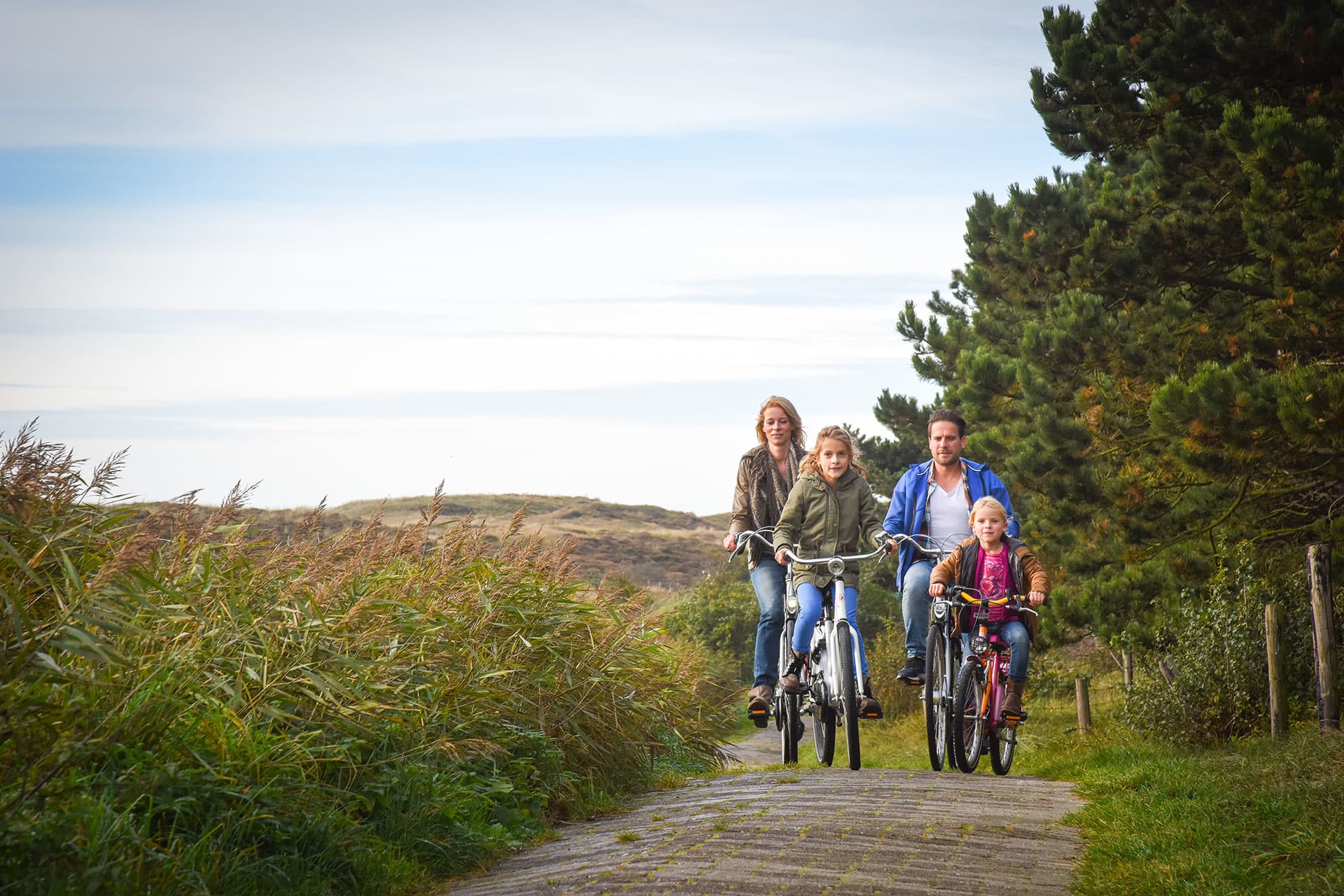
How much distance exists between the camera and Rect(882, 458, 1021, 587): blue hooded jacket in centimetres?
884

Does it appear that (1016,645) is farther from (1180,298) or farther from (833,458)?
(1180,298)

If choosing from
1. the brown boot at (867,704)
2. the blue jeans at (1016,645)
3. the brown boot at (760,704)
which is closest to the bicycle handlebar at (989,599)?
the blue jeans at (1016,645)

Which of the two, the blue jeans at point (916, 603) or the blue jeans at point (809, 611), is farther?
the blue jeans at point (916, 603)

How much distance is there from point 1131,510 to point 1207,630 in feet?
12.3

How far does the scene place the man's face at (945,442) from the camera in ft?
28.8

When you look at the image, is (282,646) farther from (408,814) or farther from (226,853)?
(226,853)

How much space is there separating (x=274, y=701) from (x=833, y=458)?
442 cm

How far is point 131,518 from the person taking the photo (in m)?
6.02

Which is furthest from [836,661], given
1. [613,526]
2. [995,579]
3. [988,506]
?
[613,526]

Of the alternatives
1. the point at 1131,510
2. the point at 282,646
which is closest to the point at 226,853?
the point at 282,646

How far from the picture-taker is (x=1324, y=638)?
895 cm

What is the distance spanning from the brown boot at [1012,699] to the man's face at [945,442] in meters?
1.56

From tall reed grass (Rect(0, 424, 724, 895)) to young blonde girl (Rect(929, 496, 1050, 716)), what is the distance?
2.23m

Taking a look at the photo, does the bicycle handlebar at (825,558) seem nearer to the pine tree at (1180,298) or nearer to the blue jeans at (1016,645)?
the blue jeans at (1016,645)
